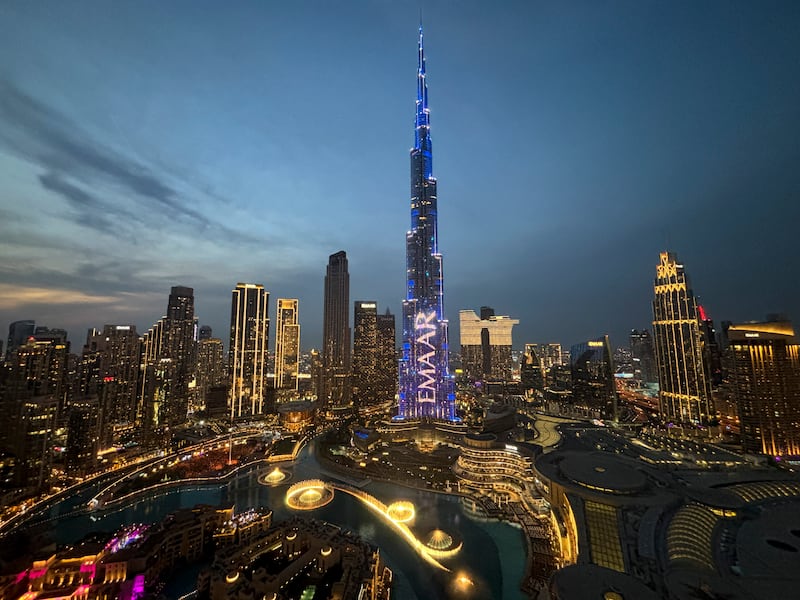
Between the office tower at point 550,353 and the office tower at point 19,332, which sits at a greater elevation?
the office tower at point 19,332

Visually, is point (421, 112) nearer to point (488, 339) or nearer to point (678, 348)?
point (678, 348)

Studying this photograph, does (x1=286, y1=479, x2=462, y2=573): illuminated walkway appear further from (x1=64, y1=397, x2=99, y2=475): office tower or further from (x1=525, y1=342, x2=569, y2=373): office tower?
(x1=525, y1=342, x2=569, y2=373): office tower

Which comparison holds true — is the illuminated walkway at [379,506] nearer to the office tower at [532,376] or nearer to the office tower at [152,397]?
the office tower at [152,397]

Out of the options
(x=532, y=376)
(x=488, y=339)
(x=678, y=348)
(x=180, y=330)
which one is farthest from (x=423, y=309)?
(x=488, y=339)

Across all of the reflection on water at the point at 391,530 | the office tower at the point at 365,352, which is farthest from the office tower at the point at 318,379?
the reflection on water at the point at 391,530

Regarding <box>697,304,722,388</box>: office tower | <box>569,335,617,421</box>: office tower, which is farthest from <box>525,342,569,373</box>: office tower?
<box>697,304,722,388</box>: office tower

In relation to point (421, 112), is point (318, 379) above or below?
below

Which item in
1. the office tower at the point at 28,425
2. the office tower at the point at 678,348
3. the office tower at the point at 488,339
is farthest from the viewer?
the office tower at the point at 488,339
